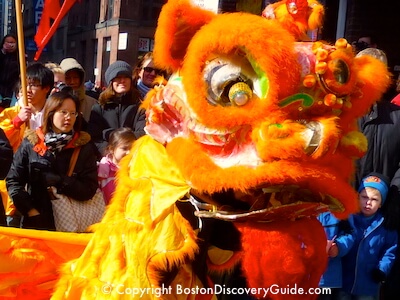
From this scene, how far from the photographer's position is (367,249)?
3.37 m

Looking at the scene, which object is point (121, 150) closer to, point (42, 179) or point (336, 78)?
point (42, 179)

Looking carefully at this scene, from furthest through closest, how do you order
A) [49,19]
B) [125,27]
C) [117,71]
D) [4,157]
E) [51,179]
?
[125,27]
[49,19]
[117,71]
[51,179]
[4,157]

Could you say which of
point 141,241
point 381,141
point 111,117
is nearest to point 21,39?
point 111,117

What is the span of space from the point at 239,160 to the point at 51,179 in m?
1.74

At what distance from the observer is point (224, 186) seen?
1757 mm

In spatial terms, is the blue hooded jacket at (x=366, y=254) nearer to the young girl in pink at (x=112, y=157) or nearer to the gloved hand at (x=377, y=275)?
the gloved hand at (x=377, y=275)

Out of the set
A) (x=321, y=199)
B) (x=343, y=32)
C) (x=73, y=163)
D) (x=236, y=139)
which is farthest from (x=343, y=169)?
(x=343, y=32)

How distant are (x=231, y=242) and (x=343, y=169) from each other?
0.43m

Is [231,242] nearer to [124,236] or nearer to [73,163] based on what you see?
[124,236]

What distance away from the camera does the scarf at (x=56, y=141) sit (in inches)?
130

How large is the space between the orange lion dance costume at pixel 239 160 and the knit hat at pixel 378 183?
140 cm

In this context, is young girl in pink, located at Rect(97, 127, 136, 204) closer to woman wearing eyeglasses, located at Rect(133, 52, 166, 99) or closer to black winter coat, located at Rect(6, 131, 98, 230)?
black winter coat, located at Rect(6, 131, 98, 230)

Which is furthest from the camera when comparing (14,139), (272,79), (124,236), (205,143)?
(14,139)

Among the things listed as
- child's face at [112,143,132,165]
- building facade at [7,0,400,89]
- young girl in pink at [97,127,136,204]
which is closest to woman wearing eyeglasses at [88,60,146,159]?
young girl in pink at [97,127,136,204]
